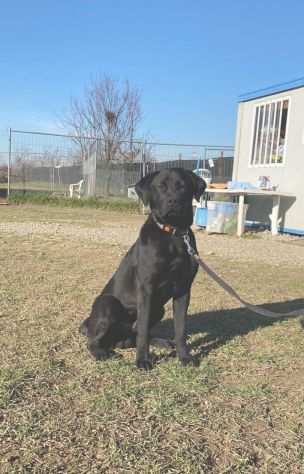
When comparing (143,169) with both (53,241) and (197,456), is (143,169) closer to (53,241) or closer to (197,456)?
(53,241)

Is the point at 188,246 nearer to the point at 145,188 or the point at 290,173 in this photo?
the point at 145,188

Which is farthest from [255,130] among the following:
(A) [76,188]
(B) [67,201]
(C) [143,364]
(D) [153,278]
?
(C) [143,364]

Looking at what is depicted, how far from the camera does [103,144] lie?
18.5 m

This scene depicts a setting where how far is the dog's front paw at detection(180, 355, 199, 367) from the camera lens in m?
2.77

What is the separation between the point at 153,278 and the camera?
2.67 meters

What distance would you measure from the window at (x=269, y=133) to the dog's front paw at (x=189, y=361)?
860cm

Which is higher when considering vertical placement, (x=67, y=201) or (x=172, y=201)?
(x=172, y=201)

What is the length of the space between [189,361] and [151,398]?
540mm

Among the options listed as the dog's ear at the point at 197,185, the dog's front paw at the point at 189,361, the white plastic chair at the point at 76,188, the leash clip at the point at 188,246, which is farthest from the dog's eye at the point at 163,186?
the white plastic chair at the point at 76,188

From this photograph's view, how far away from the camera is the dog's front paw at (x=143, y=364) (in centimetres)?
268

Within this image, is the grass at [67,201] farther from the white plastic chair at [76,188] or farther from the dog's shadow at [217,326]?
the dog's shadow at [217,326]

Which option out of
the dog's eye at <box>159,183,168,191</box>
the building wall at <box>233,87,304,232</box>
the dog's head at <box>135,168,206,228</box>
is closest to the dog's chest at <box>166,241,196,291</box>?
the dog's head at <box>135,168,206,228</box>

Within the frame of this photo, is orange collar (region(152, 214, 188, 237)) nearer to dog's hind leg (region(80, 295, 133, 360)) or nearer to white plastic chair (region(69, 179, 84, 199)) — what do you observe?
dog's hind leg (region(80, 295, 133, 360))

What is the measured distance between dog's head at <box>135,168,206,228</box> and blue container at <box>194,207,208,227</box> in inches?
287
